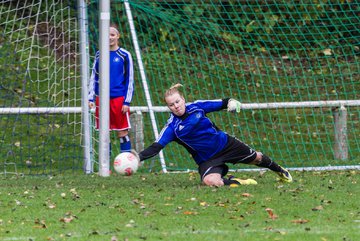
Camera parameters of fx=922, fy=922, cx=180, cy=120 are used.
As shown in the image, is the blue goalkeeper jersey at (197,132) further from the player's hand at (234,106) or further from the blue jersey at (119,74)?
the blue jersey at (119,74)

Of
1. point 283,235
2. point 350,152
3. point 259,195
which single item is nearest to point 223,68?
point 350,152

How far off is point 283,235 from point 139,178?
4.12 meters

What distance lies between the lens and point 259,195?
28.9 ft

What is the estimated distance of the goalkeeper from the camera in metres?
9.55

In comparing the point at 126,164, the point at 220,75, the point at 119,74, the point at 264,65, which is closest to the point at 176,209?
the point at 126,164

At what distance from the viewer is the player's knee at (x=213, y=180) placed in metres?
9.62

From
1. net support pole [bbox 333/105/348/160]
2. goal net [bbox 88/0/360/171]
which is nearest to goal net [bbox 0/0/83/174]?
goal net [bbox 88/0/360/171]

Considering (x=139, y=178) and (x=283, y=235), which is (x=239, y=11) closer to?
(x=139, y=178)

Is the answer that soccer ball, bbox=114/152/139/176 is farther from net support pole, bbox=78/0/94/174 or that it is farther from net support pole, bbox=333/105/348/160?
net support pole, bbox=333/105/348/160

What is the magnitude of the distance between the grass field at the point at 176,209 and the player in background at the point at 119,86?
1.06 metres

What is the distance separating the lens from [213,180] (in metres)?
9.63

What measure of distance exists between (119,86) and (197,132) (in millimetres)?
1950

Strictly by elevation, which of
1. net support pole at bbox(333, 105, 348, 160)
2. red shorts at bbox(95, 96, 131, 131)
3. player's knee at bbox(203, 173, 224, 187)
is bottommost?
player's knee at bbox(203, 173, 224, 187)

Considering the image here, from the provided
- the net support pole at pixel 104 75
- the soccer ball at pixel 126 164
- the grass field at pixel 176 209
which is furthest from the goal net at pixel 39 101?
the soccer ball at pixel 126 164
